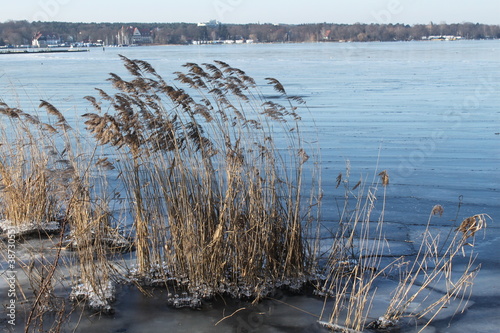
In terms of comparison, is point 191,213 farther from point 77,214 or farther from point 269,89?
point 269,89

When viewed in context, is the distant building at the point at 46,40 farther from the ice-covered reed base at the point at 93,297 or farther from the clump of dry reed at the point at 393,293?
the clump of dry reed at the point at 393,293

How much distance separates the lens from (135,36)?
178 m

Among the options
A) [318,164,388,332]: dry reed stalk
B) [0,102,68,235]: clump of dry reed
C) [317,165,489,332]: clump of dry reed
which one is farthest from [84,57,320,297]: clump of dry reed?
[0,102,68,235]: clump of dry reed

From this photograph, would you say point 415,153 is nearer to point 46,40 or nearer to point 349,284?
point 349,284

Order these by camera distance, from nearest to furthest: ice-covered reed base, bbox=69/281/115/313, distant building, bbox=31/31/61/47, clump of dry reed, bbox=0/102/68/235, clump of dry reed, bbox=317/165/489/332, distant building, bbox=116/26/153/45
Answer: clump of dry reed, bbox=317/165/489/332
ice-covered reed base, bbox=69/281/115/313
clump of dry reed, bbox=0/102/68/235
distant building, bbox=31/31/61/47
distant building, bbox=116/26/153/45

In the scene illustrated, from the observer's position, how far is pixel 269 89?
24.7m

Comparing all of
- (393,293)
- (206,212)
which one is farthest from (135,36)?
(393,293)

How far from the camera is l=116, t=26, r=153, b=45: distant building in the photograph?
174375 millimetres

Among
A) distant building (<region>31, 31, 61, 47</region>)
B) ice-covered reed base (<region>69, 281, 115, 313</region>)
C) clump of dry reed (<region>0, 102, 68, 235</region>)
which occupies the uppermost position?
distant building (<region>31, 31, 61, 47</region>)

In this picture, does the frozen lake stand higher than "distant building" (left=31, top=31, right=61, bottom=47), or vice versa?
"distant building" (left=31, top=31, right=61, bottom=47)

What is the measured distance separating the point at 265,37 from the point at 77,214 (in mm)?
155075

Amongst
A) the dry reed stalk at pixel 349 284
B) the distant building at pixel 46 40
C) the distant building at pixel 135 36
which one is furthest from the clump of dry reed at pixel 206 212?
the distant building at pixel 135 36

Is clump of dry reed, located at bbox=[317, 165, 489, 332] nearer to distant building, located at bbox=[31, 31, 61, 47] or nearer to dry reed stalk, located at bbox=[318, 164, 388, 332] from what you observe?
dry reed stalk, located at bbox=[318, 164, 388, 332]

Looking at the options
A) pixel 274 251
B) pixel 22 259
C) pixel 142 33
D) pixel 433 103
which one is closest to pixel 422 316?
pixel 274 251
